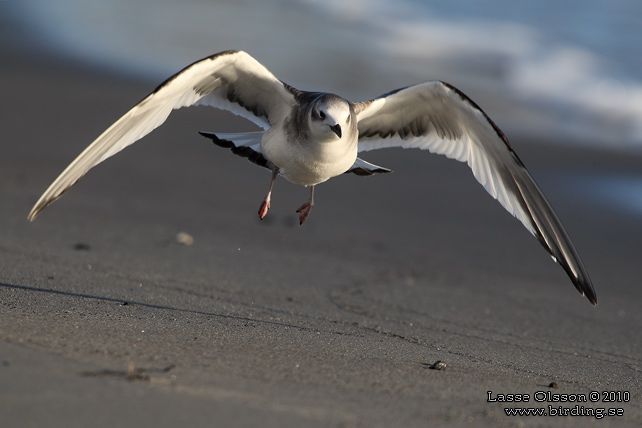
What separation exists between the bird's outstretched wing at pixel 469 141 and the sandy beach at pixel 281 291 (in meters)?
0.58

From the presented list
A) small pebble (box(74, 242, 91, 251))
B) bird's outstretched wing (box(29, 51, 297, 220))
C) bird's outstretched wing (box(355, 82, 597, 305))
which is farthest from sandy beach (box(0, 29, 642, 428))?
bird's outstretched wing (box(29, 51, 297, 220))

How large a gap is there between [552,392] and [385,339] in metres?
0.95

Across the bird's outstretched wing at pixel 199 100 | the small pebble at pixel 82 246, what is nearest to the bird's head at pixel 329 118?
the bird's outstretched wing at pixel 199 100

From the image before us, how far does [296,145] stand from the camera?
496cm

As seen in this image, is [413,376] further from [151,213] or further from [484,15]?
[484,15]

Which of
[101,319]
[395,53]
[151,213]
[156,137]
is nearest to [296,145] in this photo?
[101,319]

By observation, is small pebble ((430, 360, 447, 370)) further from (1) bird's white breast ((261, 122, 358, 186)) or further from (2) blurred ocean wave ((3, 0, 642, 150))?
(2) blurred ocean wave ((3, 0, 642, 150))

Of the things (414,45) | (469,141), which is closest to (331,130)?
(469,141)

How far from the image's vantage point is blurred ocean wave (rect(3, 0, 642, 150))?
12.3 m

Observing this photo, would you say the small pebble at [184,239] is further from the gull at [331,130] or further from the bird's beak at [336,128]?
the bird's beak at [336,128]

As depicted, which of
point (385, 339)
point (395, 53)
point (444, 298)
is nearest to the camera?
point (385, 339)

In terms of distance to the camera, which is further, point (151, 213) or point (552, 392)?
point (151, 213)

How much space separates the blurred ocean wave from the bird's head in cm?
678

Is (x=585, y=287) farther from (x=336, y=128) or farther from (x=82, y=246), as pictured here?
(x=82, y=246)
